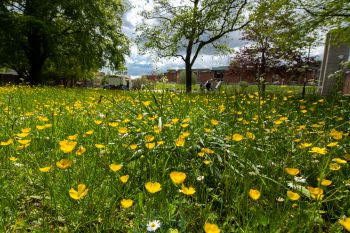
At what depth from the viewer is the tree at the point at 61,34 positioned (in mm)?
19000

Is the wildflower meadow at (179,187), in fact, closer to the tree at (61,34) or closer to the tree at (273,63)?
the tree at (61,34)

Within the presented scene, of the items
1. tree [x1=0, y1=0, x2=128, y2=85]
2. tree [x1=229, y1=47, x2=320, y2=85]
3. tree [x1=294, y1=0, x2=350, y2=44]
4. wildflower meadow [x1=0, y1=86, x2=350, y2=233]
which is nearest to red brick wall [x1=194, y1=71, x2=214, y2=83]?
tree [x1=229, y1=47, x2=320, y2=85]

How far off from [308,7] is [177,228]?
36.0 feet

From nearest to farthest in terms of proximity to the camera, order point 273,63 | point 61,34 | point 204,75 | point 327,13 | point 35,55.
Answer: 1. point 327,13
2. point 61,34
3. point 35,55
4. point 273,63
5. point 204,75

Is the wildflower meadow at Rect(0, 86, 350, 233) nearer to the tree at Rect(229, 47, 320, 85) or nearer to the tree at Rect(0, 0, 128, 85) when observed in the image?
the tree at Rect(0, 0, 128, 85)

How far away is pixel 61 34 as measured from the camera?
21.9 metres

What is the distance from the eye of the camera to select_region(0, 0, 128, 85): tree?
19000 mm

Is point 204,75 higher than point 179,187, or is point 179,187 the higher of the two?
point 179,187

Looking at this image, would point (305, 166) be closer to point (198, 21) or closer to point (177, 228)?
point (177, 228)

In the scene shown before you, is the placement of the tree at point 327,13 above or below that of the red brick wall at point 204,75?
above

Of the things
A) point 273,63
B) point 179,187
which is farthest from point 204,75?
point 179,187

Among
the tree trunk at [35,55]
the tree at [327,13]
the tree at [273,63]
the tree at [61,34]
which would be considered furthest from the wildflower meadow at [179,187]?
the tree at [273,63]

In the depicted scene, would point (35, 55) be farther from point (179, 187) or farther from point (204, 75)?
point (204, 75)

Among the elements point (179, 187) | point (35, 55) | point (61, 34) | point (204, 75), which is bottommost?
point (204, 75)
